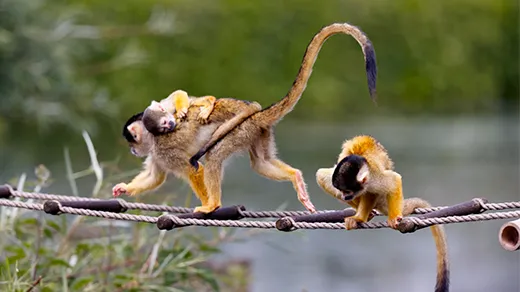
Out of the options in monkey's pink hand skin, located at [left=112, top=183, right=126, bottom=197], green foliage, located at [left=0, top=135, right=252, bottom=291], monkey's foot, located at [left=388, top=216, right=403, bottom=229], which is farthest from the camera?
green foliage, located at [left=0, top=135, right=252, bottom=291]

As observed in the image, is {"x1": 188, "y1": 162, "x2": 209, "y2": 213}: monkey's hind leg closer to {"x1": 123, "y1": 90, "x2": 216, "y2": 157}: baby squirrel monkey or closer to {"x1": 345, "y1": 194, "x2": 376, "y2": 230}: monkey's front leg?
{"x1": 123, "y1": 90, "x2": 216, "y2": 157}: baby squirrel monkey

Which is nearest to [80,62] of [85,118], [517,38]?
[85,118]

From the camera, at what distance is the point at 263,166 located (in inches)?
108

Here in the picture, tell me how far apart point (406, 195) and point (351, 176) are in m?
7.07

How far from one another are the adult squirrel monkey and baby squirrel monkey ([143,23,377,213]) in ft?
0.15

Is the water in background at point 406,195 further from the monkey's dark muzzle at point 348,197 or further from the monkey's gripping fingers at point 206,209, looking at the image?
the monkey's dark muzzle at point 348,197

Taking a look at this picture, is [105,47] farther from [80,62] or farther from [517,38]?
[517,38]

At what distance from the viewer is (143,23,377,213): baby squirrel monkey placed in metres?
2.58

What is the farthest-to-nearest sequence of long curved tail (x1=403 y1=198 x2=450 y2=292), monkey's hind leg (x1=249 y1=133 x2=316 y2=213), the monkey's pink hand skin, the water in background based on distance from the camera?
the water in background
the monkey's pink hand skin
monkey's hind leg (x1=249 y1=133 x2=316 y2=213)
long curved tail (x1=403 y1=198 x2=450 y2=292)

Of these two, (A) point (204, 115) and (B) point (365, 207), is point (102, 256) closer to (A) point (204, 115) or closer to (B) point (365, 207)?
(A) point (204, 115)

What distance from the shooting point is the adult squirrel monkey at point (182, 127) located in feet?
9.08

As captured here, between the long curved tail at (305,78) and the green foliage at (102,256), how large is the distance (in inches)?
38.0

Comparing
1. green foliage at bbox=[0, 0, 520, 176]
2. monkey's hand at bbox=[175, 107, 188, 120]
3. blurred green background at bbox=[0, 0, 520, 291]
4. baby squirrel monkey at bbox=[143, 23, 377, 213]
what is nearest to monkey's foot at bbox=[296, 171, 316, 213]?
baby squirrel monkey at bbox=[143, 23, 377, 213]

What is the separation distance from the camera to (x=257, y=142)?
2.74 metres
